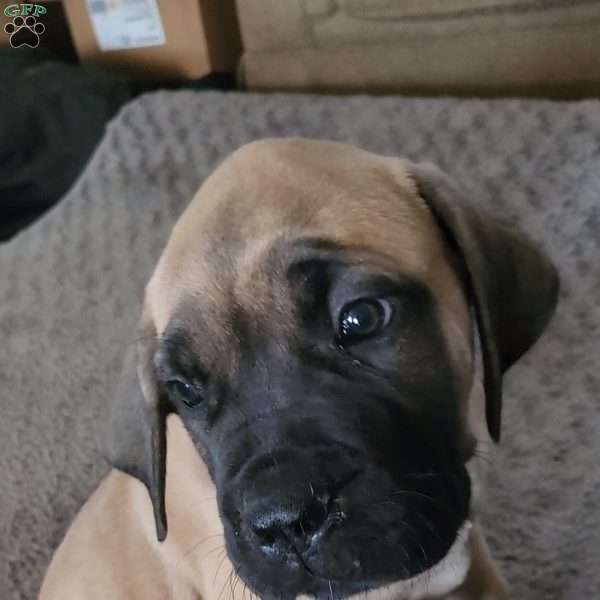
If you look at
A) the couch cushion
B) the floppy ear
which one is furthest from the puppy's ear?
the couch cushion

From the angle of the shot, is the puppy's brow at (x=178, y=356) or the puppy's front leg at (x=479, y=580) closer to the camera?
the puppy's brow at (x=178, y=356)

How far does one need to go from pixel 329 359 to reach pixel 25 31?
122 inches

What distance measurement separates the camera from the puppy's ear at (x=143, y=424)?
1604 millimetres

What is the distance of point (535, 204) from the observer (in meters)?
2.52

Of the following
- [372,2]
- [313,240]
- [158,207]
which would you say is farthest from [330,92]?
[313,240]

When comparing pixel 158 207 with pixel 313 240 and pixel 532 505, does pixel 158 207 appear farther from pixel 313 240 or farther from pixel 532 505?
pixel 313 240

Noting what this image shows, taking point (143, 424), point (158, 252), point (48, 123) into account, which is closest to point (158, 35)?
point (48, 123)

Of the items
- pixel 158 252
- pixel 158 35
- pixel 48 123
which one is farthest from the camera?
pixel 48 123

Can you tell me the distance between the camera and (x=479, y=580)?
1.82 metres

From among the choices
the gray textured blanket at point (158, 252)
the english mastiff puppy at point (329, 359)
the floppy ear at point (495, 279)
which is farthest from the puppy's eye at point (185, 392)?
the gray textured blanket at point (158, 252)

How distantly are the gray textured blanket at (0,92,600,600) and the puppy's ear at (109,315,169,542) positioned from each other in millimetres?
767

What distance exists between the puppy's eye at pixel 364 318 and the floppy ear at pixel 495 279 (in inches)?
8.2

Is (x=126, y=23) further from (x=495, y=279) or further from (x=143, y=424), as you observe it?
(x=495, y=279)

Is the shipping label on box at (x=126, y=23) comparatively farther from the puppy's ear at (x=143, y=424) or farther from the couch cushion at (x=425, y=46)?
the puppy's ear at (x=143, y=424)
